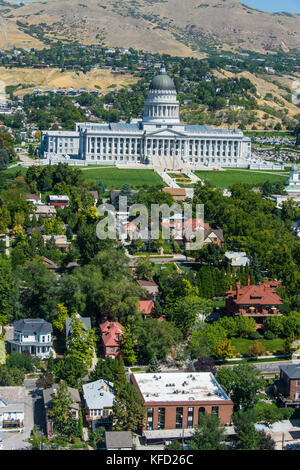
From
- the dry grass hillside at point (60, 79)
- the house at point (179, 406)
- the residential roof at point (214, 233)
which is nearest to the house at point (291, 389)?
the house at point (179, 406)

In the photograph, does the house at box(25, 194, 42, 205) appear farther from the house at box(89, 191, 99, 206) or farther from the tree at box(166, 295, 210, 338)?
the tree at box(166, 295, 210, 338)

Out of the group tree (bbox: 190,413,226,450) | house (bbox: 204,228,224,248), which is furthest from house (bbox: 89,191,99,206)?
tree (bbox: 190,413,226,450)

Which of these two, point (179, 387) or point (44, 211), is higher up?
point (179, 387)

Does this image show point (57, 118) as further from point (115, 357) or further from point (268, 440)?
point (268, 440)

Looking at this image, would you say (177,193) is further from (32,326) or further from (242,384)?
(242,384)

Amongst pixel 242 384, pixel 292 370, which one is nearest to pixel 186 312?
pixel 292 370

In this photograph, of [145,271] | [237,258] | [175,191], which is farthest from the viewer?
[175,191]

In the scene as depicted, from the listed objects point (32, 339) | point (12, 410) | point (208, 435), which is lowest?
point (12, 410)
